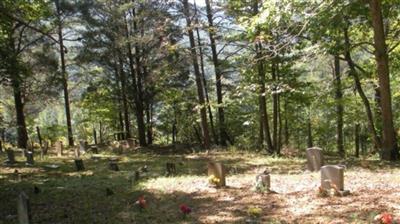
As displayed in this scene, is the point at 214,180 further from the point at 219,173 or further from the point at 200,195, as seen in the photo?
the point at 200,195

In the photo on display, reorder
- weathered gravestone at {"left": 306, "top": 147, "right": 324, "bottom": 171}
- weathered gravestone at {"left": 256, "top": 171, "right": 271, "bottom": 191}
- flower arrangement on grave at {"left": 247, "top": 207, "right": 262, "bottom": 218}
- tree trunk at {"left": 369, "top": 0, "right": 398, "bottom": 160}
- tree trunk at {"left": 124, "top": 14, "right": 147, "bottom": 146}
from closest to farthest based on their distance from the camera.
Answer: flower arrangement on grave at {"left": 247, "top": 207, "right": 262, "bottom": 218} < weathered gravestone at {"left": 256, "top": 171, "right": 271, "bottom": 191} < weathered gravestone at {"left": 306, "top": 147, "right": 324, "bottom": 171} < tree trunk at {"left": 369, "top": 0, "right": 398, "bottom": 160} < tree trunk at {"left": 124, "top": 14, "right": 147, "bottom": 146}

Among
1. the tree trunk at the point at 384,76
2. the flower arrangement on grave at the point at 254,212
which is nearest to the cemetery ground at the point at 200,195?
the flower arrangement on grave at the point at 254,212

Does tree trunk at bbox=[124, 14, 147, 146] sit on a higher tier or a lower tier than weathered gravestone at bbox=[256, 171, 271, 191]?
higher

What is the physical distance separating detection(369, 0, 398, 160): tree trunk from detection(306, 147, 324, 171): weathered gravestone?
3173 mm

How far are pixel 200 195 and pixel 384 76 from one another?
6890 millimetres

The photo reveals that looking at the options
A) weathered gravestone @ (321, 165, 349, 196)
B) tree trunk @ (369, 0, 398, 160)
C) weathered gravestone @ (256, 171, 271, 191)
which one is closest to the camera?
weathered gravestone @ (321, 165, 349, 196)

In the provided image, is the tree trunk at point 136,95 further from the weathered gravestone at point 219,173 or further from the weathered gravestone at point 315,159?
the weathered gravestone at point 219,173

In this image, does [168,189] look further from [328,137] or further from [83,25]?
[328,137]

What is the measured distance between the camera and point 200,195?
984cm

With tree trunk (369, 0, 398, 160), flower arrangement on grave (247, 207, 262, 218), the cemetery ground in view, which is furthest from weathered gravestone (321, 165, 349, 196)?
tree trunk (369, 0, 398, 160)

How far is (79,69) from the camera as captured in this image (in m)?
31.8

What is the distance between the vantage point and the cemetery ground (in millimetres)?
7754

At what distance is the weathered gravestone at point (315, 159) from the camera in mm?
11570

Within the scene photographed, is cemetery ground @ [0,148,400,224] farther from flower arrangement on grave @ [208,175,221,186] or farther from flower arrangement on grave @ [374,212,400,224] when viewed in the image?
flower arrangement on grave @ [374,212,400,224]
